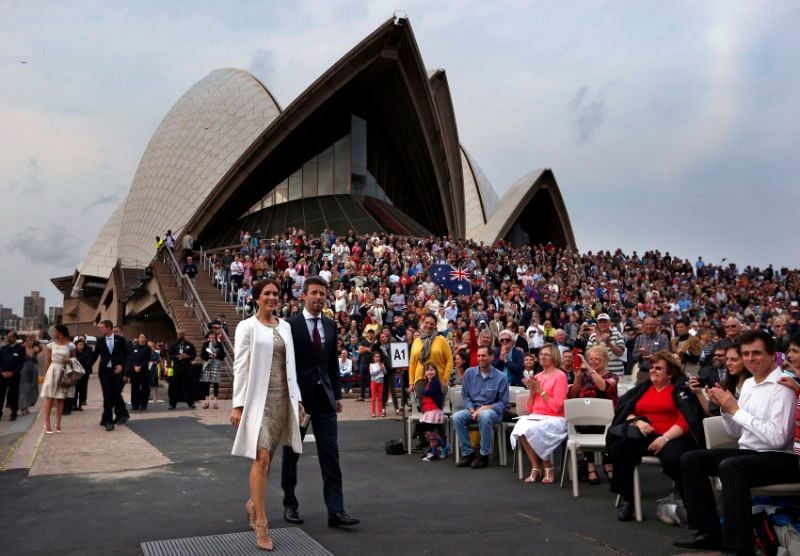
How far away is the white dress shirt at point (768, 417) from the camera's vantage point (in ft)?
12.1

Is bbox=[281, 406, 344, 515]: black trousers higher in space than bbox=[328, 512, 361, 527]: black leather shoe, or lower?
higher

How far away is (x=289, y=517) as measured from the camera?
14.3 feet

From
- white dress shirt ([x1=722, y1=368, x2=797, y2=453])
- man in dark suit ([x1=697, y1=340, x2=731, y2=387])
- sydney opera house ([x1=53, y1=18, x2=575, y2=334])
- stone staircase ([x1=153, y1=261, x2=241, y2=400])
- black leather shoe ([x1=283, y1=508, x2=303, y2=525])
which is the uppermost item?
sydney opera house ([x1=53, y1=18, x2=575, y2=334])

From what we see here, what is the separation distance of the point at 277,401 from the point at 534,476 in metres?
2.84

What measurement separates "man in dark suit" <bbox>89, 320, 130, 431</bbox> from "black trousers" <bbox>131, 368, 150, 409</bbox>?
220 cm

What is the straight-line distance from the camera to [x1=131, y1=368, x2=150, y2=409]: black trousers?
38.9 feet

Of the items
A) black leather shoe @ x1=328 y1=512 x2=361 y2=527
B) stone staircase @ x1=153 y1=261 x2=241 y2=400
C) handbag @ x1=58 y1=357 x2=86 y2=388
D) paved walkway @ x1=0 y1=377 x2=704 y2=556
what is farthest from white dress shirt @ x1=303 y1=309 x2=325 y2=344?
stone staircase @ x1=153 y1=261 x2=241 y2=400

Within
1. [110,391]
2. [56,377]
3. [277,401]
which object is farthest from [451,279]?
[277,401]

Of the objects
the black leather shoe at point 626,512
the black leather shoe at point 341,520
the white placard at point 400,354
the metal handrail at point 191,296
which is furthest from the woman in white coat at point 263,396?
the metal handrail at point 191,296

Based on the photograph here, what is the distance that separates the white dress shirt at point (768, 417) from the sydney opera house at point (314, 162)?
82.3 ft

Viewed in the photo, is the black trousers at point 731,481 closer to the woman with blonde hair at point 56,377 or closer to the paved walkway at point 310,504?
the paved walkway at point 310,504

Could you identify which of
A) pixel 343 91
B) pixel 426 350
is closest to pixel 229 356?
pixel 426 350

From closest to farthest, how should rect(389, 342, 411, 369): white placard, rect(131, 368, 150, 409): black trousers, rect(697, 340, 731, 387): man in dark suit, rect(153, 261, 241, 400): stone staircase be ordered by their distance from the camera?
rect(697, 340, 731, 387): man in dark suit < rect(389, 342, 411, 369): white placard < rect(131, 368, 150, 409): black trousers < rect(153, 261, 241, 400): stone staircase

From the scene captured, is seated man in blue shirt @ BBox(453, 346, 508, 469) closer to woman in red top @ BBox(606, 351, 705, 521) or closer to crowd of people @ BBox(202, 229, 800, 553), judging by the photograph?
crowd of people @ BBox(202, 229, 800, 553)
